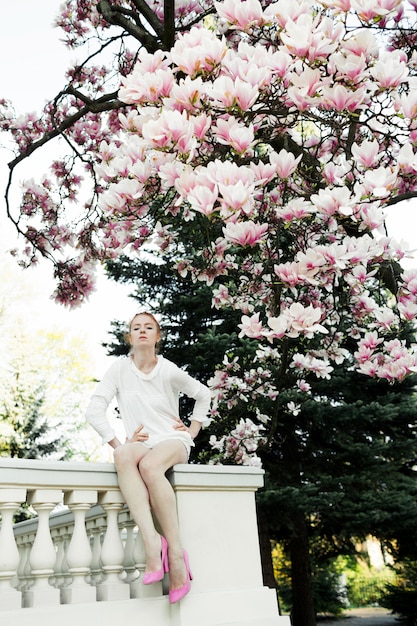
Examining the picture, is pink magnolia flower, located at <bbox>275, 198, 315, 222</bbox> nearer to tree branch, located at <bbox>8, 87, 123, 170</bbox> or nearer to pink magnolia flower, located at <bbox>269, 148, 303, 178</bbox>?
pink magnolia flower, located at <bbox>269, 148, 303, 178</bbox>

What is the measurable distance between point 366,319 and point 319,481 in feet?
20.3

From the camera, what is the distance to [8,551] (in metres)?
2.74

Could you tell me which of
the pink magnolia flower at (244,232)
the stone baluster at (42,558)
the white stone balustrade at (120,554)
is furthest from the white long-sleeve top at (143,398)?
the pink magnolia flower at (244,232)

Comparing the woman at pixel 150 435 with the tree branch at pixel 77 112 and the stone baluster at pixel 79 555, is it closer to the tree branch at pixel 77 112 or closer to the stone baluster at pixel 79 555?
the stone baluster at pixel 79 555

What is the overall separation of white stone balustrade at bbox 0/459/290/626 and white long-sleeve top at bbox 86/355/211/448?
24cm

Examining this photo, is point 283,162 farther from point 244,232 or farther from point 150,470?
point 150,470

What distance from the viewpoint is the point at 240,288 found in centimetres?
458

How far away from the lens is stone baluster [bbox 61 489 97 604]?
291 cm

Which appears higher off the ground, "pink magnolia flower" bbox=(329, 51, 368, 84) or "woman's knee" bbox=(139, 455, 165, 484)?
"pink magnolia flower" bbox=(329, 51, 368, 84)

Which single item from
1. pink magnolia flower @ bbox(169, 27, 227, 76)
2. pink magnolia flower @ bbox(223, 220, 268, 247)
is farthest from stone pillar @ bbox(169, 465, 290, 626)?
pink magnolia flower @ bbox(169, 27, 227, 76)

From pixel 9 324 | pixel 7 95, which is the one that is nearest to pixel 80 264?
pixel 7 95


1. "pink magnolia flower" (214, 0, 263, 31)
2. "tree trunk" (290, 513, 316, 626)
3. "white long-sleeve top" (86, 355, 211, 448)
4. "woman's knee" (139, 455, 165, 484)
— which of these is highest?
"pink magnolia flower" (214, 0, 263, 31)

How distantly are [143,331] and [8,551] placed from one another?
4.22ft

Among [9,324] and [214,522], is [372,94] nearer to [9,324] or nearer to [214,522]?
[214,522]
